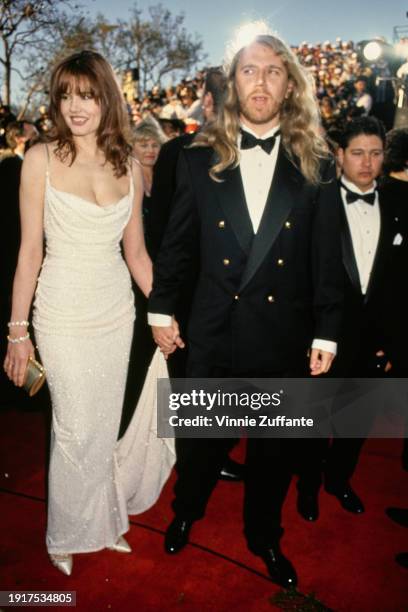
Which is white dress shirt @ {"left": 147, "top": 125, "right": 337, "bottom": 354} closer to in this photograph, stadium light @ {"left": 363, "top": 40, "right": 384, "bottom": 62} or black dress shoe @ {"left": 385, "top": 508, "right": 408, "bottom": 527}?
black dress shoe @ {"left": 385, "top": 508, "right": 408, "bottom": 527}

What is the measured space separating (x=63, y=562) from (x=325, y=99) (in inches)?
408

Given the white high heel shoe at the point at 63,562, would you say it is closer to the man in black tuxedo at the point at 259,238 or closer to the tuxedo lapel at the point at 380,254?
Result: the man in black tuxedo at the point at 259,238

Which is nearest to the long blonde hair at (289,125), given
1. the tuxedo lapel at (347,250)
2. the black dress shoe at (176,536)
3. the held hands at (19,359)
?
the tuxedo lapel at (347,250)

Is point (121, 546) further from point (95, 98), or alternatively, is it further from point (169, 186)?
point (95, 98)

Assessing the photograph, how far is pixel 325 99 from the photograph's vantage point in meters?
10.8

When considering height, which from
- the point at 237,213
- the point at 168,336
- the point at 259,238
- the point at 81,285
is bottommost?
the point at 168,336

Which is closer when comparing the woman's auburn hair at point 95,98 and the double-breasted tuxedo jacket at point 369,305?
the woman's auburn hair at point 95,98

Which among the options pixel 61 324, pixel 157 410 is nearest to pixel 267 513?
pixel 157 410

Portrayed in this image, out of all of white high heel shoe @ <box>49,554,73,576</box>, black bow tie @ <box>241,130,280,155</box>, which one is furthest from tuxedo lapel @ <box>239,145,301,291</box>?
white high heel shoe @ <box>49,554,73,576</box>

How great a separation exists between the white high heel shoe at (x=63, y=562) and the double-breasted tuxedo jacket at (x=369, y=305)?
170 cm

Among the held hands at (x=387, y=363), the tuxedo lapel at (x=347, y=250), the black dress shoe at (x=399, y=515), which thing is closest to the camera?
the tuxedo lapel at (x=347, y=250)

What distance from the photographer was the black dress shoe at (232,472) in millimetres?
3516

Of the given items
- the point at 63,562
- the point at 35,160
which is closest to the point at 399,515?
the point at 63,562

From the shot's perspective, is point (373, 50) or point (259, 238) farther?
point (373, 50)
